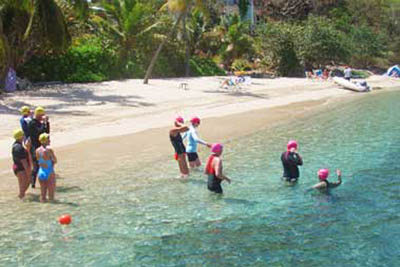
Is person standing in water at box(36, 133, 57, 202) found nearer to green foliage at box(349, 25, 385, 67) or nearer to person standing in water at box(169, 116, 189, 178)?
person standing in water at box(169, 116, 189, 178)

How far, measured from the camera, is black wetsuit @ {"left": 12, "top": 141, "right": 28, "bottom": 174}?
10812 millimetres

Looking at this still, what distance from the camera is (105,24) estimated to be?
35.2m

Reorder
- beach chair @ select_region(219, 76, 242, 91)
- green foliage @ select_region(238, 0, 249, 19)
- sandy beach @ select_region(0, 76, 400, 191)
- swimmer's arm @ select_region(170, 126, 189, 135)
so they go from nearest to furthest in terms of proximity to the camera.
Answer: swimmer's arm @ select_region(170, 126, 189, 135) → sandy beach @ select_region(0, 76, 400, 191) → beach chair @ select_region(219, 76, 242, 91) → green foliage @ select_region(238, 0, 249, 19)

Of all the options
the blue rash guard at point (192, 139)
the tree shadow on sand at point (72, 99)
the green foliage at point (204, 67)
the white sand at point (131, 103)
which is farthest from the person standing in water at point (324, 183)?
the green foliage at point (204, 67)

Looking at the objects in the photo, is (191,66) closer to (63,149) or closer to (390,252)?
(63,149)

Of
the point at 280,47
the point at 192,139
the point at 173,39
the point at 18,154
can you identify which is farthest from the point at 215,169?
the point at 280,47

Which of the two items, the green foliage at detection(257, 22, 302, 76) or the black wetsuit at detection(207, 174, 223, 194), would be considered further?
the green foliage at detection(257, 22, 302, 76)

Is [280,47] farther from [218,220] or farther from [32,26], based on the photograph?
[218,220]

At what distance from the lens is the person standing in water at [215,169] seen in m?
10.8

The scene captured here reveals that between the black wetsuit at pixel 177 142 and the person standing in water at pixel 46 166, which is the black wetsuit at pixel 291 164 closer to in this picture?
the black wetsuit at pixel 177 142

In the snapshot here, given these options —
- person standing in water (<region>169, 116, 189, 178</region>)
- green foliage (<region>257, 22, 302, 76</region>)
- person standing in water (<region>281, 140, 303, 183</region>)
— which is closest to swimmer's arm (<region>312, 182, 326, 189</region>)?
person standing in water (<region>281, 140, 303, 183</region>)

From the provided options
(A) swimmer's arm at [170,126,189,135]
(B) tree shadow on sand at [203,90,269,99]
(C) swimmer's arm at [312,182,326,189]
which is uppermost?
(A) swimmer's arm at [170,126,189,135]

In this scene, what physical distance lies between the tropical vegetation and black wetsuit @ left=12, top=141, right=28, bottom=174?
12.2 m

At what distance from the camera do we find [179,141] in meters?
12.9
